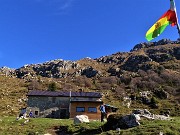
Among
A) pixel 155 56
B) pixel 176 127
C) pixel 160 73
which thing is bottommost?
pixel 176 127

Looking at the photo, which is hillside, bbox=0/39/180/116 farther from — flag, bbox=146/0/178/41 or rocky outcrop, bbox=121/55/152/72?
flag, bbox=146/0/178/41

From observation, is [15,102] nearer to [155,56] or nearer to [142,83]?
[142,83]

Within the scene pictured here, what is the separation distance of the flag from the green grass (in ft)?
53.0

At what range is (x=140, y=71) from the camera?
16312 cm

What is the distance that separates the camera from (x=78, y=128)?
4206 cm

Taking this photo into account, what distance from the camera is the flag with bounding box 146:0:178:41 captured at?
18734mm

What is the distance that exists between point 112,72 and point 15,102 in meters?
92.4

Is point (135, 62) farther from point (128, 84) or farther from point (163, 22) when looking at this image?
point (163, 22)

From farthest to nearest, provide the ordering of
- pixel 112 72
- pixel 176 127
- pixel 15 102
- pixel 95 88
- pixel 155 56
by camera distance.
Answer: pixel 155 56 → pixel 112 72 → pixel 95 88 → pixel 15 102 → pixel 176 127

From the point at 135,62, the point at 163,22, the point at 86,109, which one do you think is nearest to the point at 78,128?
the point at 86,109

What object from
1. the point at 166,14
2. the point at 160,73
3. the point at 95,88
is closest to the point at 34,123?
the point at 166,14

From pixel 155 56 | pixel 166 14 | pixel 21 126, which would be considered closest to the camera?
pixel 166 14

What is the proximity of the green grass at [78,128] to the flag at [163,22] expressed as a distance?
16.1 metres

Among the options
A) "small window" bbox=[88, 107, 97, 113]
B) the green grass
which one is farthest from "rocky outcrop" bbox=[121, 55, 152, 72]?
the green grass
